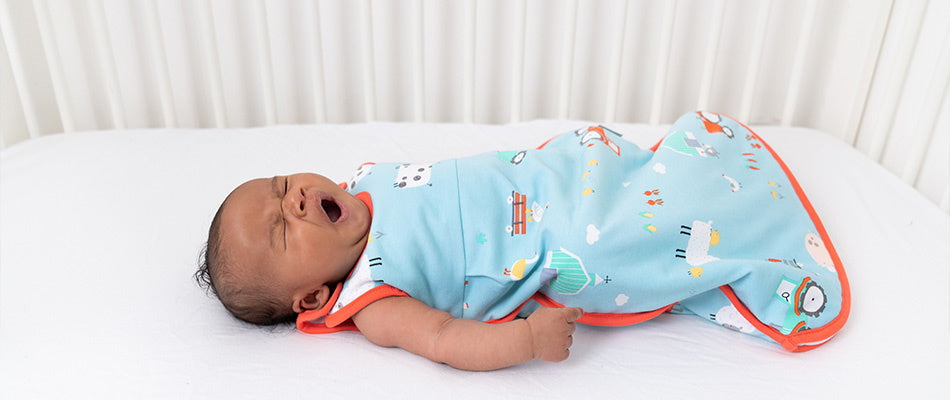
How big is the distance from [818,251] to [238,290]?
0.79 m

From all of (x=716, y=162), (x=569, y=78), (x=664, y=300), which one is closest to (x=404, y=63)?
(x=569, y=78)

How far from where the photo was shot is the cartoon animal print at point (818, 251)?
994 mm

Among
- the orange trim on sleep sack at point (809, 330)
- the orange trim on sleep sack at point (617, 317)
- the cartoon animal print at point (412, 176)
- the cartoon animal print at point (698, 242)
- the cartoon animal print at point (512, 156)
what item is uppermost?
the cartoon animal print at point (512, 156)

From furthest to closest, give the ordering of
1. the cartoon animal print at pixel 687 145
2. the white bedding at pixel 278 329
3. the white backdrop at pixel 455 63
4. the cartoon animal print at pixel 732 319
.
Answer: the white backdrop at pixel 455 63, the cartoon animal print at pixel 687 145, the cartoon animal print at pixel 732 319, the white bedding at pixel 278 329

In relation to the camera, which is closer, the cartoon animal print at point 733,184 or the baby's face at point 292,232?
the baby's face at point 292,232

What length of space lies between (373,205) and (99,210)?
20.0 inches

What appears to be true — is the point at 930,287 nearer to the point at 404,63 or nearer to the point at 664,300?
the point at 664,300

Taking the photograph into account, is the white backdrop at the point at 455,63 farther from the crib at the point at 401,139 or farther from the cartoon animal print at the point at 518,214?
the cartoon animal print at the point at 518,214

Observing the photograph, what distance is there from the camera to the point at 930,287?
100 centimetres

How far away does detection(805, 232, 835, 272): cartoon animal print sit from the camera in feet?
3.26

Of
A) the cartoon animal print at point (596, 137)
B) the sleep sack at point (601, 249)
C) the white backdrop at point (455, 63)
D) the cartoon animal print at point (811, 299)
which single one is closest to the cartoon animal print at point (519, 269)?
the sleep sack at point (601, 249)

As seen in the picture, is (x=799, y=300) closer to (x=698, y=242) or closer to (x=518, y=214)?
(x=698, y=242)

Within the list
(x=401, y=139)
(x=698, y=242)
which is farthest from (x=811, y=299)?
(x=401, y=139)

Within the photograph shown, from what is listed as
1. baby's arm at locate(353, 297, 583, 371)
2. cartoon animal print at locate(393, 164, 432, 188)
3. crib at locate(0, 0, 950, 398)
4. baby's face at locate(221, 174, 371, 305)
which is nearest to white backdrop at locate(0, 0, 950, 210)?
crib at locate(0, 0, 950, 398)
